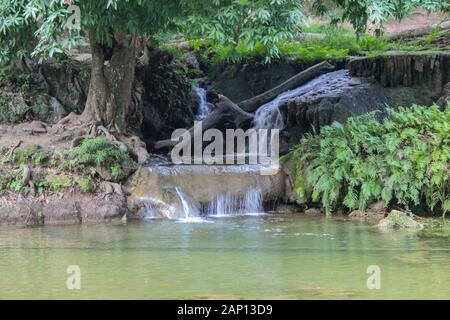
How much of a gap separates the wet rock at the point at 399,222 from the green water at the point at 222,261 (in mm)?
567

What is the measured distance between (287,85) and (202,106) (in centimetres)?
288

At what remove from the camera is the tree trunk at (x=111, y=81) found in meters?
16.8

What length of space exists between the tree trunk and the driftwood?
3033 mm

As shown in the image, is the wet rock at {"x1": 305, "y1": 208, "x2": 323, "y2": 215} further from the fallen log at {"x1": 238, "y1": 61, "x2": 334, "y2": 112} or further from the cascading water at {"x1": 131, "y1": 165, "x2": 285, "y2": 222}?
the fallen log at {"x1": 238, "y1": 61, "x2": 334, "y2": 112}

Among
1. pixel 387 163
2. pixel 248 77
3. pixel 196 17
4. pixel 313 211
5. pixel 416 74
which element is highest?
pixel 196 17

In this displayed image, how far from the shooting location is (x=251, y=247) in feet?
34.0

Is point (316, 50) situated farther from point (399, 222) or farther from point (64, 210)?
point (64, 210)

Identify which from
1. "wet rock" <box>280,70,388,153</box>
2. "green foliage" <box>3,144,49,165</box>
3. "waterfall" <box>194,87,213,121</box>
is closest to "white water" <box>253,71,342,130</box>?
"wet rock" <box>280,70,388,153</box>

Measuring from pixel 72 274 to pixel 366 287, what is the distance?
137 inches

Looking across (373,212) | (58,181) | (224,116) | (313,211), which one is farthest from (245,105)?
(58,181)

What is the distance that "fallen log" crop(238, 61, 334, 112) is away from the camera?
22.0 m

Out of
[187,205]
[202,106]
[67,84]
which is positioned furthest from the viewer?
[202,106]

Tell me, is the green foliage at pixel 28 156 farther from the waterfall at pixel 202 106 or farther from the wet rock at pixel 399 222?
the waterfall at pixel 202 106

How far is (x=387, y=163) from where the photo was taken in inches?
563
